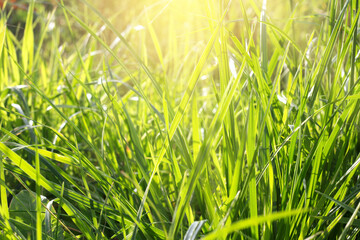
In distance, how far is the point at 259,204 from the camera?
795 mm

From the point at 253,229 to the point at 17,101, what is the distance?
1049mm

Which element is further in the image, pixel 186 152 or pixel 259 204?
pixel 259 204

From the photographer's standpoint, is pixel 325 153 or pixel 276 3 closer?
pixel 325 153

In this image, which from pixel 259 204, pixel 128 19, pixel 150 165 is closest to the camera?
pixel 259 204

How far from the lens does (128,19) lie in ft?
13.5

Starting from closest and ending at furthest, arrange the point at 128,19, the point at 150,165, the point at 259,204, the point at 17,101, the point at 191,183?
the point at 191,183 → the point at 259,204 → the point at 150,165 → the point at 17,101 → the point at 128,19

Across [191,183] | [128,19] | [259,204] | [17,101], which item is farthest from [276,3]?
[191,183]

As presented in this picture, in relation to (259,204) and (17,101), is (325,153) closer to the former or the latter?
(259,204)

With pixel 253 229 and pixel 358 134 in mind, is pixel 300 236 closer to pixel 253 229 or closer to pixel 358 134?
pixel 253 229

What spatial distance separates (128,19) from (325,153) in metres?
3.72

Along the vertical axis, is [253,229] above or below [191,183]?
below

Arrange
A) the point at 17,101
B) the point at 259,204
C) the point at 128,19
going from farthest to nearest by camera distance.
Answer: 1. the point at 128,19
2. the point at 17,101
3. the point at 259,204

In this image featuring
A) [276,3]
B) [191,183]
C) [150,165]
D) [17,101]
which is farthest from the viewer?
[276,3]

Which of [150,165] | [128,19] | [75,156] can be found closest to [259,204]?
[150,165]
